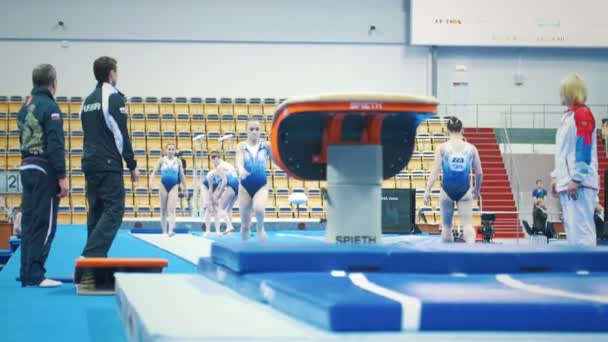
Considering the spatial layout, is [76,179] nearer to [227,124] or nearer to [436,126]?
[227,124]

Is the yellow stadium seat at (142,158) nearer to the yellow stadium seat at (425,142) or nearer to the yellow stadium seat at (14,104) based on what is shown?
the yellow stadium seat at (14,104)

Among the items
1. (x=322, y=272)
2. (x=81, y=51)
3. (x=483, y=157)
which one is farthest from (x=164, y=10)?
(x=322, y=272)

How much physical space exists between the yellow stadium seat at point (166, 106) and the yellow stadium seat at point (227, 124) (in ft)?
4.96

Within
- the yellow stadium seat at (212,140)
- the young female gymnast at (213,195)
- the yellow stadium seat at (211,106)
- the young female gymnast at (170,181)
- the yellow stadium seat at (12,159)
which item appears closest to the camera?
the young female gymnast at (170,181)

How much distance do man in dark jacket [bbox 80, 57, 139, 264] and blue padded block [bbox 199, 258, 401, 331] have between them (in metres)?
2.41

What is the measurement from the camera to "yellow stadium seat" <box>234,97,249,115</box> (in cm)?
2483

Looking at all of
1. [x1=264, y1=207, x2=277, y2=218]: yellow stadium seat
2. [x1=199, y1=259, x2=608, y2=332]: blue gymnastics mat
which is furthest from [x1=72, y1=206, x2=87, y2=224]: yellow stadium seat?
[x1=199, y1=259, x2=608, y2=332]: blue gymnastics mat

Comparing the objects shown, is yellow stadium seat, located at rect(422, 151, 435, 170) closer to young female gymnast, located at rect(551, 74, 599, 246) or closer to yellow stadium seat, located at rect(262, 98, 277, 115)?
yellow stadium seat, located at rect(262, 98, 277, 115)

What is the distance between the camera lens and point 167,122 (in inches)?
958

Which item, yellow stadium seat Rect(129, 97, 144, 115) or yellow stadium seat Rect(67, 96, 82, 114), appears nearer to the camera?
yellow stadium seat Rect(67, 96, 82, 114)

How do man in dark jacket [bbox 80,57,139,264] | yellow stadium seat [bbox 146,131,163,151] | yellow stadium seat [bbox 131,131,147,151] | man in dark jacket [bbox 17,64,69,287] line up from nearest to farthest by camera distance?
1. man in dark jacket [bbox 80,57,139,264]
2. man in dark jacket [bbox 17,64,69,287]
3. yellow stadium seat [bbox 131,131,147,151]
4. yellow stadium seat [bbox 146,131,163,151]

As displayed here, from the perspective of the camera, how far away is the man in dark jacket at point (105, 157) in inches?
236

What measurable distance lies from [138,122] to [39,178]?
59.8 ft

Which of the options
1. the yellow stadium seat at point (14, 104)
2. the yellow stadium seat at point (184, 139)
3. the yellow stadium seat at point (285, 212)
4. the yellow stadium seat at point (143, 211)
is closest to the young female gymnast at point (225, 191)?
the yellow stadium seat at point (285, 212)
